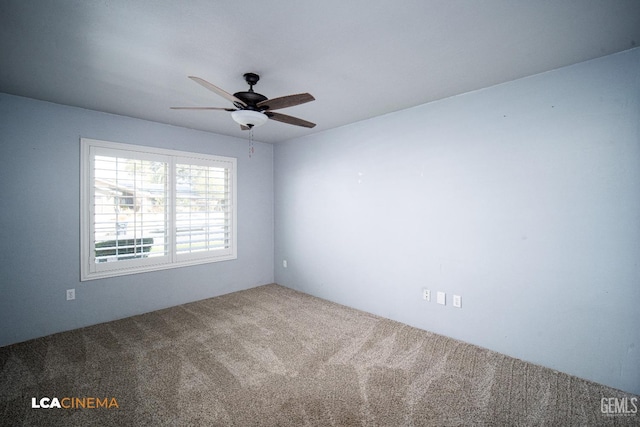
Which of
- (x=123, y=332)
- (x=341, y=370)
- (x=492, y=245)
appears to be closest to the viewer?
(x=341, y=370)

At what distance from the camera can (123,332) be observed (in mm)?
3145

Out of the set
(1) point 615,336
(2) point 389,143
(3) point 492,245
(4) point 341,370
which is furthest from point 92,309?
(1) point 615,336

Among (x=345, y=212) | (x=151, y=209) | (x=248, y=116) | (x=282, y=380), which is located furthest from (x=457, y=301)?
(x=151, y=209)

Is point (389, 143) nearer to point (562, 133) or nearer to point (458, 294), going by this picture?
point (562, 133)

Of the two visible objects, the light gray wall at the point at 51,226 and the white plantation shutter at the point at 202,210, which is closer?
the light gray wall at the point at 51,226

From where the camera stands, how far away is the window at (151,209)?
335 centimetres

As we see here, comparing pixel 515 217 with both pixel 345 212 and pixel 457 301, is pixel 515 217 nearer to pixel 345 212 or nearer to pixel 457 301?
pixel 457 301

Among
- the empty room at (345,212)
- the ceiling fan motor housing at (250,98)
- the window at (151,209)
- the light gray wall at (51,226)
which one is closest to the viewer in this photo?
the empty room at (345,212)

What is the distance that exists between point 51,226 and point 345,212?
3350 millimetres

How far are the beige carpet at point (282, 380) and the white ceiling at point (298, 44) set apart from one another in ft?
8.06

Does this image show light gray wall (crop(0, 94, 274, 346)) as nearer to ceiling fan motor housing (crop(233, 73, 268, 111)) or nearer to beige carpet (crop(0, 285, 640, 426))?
beige carpet (crop(0, 285, 640, 426))

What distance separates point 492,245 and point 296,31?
2.44m

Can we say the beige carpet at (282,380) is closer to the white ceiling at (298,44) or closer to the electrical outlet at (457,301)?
the electrical outlet at (457,301)

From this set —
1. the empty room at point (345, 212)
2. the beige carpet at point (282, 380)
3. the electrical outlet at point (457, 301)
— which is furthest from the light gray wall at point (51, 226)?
the electrical outlet at point (457, 301)
